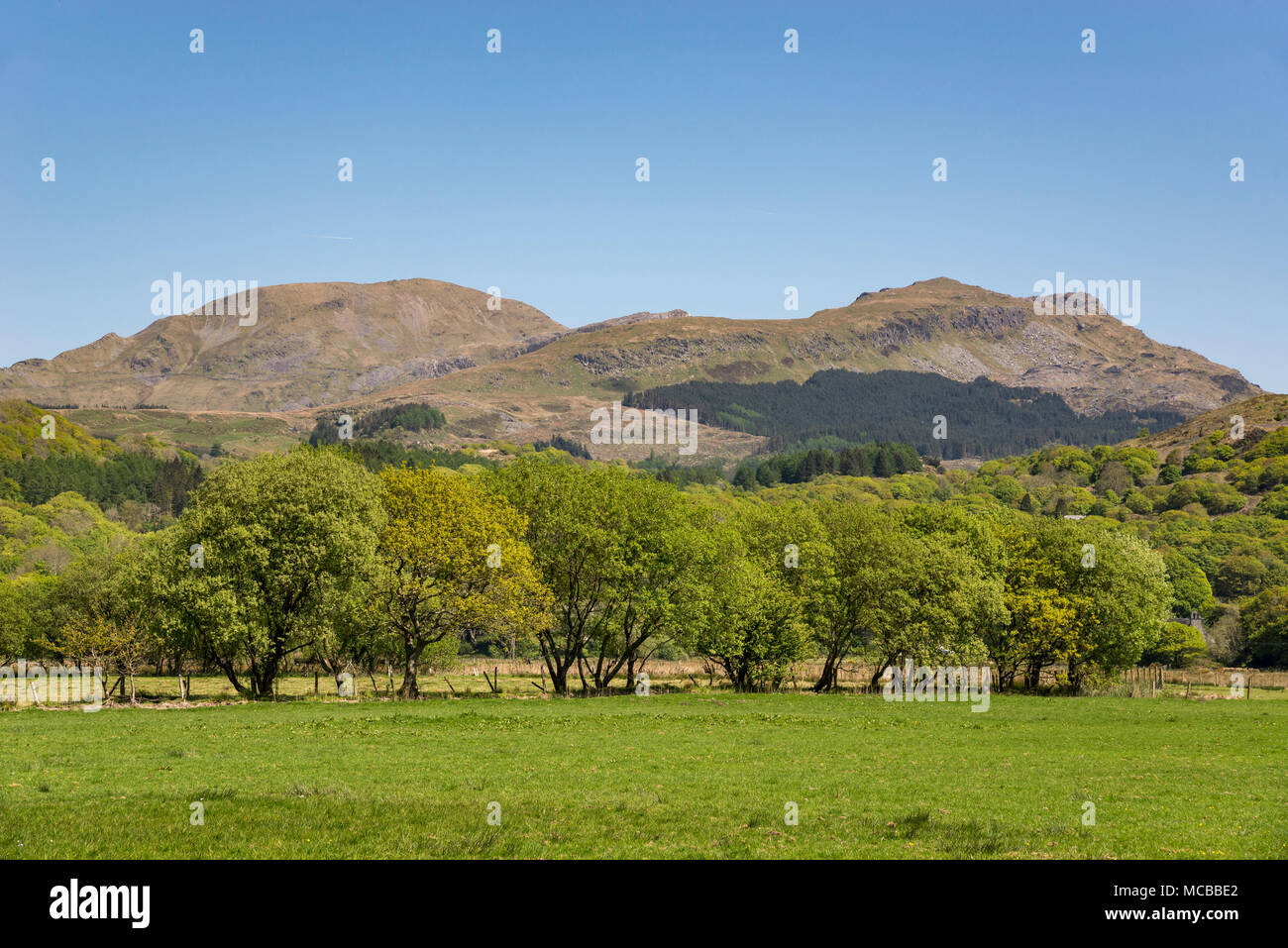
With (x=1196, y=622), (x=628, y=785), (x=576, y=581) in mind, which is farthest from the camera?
(x=1196, y=622)

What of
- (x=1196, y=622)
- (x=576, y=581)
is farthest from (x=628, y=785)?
(x=1196, y=622)

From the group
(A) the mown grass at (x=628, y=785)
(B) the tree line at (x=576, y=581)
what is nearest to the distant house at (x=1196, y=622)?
(B) the tree line at (x=576, y=581)

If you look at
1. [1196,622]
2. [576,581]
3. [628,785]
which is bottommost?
[1196,622]

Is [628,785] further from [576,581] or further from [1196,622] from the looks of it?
[1196,622]

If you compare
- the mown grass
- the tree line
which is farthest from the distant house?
the mown grass

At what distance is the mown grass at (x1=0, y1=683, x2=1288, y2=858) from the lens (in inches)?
801

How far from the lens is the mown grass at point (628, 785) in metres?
20.3

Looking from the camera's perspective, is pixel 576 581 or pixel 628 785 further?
pixel 576 581

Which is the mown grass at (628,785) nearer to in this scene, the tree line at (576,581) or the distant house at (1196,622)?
the tree line at (576,581)

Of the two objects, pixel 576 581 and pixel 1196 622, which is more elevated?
pixel 576 581

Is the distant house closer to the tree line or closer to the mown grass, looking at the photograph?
the tree line

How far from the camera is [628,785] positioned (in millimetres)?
28453
